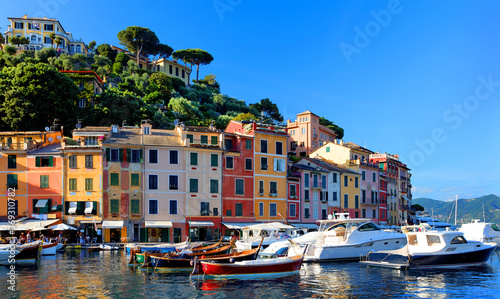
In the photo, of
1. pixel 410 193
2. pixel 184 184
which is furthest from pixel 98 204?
pixel 410 193

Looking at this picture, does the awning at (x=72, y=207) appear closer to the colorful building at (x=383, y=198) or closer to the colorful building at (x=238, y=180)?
the colorful building at (x=238, y=180)

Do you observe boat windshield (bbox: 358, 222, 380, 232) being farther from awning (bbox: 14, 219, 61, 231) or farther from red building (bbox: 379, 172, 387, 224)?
red building (bbox: 379, 172, 387, 224)

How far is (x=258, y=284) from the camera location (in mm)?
26688

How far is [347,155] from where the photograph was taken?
7069cm

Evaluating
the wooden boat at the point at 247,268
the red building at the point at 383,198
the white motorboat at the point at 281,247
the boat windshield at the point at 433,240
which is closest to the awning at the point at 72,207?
the white motorboat at the point at 281,247

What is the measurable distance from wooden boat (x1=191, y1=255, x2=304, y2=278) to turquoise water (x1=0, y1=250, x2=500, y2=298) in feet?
1.74

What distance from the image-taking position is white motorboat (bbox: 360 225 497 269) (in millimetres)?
32875

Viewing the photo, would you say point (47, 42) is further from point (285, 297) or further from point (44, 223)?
point (285, 297)

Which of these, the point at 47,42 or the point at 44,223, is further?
the point at 47,42

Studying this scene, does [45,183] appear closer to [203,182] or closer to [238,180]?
[203,182]

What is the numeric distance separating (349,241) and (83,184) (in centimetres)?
2819

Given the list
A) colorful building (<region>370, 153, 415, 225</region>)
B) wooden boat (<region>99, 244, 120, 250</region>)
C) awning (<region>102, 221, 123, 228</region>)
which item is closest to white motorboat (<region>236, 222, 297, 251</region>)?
wooden boat (<region>99, 244, 120, 250</region>)

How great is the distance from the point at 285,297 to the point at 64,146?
35119 mm

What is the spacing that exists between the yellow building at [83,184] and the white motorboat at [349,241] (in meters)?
24.1
